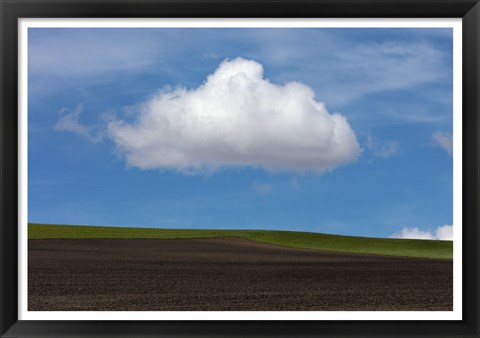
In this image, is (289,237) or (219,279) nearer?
(219,279)

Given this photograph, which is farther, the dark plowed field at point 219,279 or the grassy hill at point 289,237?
the grassy hill at point 289,237

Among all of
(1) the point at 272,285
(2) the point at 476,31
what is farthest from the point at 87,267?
(2) the point at 476,31

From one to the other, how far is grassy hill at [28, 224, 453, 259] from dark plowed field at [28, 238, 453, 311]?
2.27 m

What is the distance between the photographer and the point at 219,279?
13.6m

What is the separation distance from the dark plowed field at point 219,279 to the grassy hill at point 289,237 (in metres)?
2.27

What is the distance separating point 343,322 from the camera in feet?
11.2

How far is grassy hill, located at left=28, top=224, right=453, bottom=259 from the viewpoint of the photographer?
961 inches

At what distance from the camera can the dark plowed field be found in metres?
9.67

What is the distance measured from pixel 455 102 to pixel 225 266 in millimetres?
13434

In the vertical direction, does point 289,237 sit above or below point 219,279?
below

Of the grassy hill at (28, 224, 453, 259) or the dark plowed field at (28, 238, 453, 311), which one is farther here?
the grassy hill at (28, 224, 453, 259)

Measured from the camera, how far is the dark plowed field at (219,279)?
967cm

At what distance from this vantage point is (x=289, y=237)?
2780 cm

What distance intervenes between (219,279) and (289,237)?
568 inches
